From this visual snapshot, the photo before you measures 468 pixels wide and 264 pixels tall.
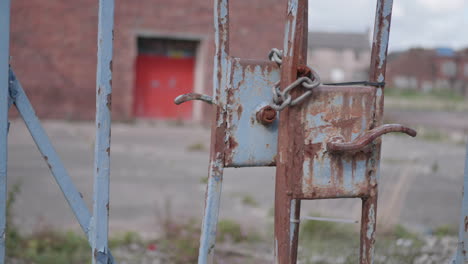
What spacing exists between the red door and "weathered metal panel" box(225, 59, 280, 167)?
13.5m

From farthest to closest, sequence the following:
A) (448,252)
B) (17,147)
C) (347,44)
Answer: (347,44)
(17,147)
(448,252)

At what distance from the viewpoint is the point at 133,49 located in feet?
46.4

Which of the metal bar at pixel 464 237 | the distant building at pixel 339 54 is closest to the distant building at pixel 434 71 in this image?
the distant building at pixel 339 54

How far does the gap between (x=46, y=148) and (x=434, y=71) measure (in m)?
47.6

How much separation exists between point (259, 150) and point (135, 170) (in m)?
6.33

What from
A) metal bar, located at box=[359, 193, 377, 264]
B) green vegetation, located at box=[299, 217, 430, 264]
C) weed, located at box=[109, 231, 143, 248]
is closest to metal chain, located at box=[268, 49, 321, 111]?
metal bar, located at box=[359, 193, 377, 264]

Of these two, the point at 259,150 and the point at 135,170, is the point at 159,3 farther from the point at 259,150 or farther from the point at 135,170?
the point at 259,150

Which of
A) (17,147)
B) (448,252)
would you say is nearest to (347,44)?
(17,147)

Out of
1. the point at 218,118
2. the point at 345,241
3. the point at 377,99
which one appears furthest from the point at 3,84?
the point at 345,241

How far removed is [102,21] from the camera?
4.89 ft

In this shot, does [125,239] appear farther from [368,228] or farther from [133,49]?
[133,49]

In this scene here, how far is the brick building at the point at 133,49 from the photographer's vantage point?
13477 mm

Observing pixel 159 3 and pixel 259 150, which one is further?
pixel 159 3

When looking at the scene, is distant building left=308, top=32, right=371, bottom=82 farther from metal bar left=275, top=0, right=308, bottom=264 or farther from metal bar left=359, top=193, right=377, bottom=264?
metal bar left=275, top=0, right=308, bottom=264
